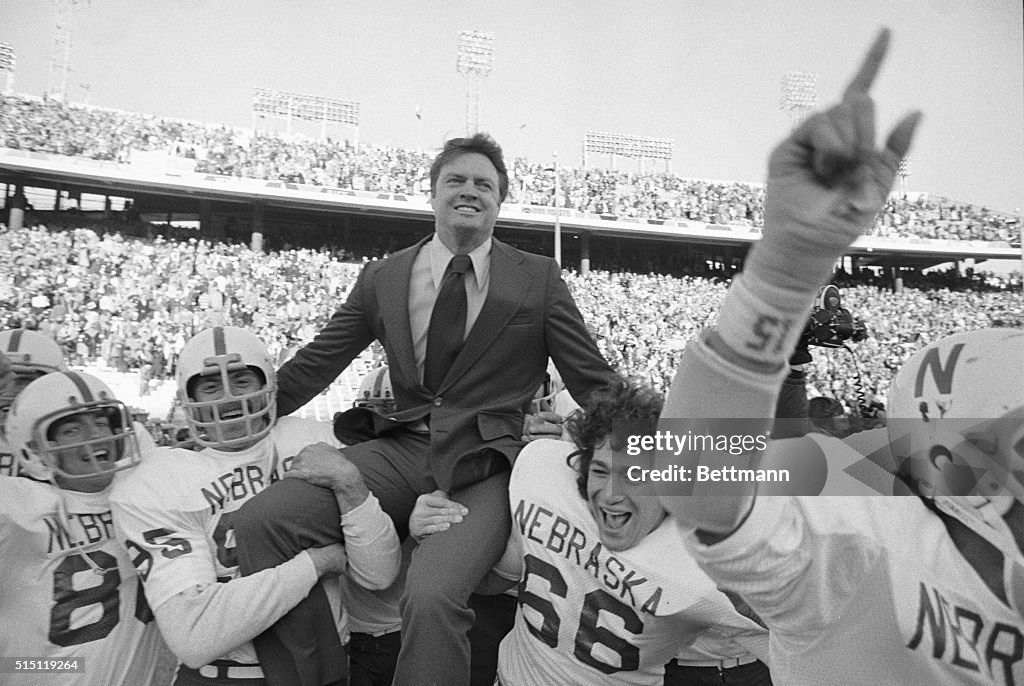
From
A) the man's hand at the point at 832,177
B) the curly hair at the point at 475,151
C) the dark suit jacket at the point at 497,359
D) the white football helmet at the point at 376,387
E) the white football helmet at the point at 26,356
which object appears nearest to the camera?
the man's hand at the point at 832,177

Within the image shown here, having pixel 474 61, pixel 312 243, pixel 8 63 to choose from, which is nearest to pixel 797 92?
pixel 474 61

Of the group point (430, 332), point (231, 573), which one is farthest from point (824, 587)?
point (231, 573)

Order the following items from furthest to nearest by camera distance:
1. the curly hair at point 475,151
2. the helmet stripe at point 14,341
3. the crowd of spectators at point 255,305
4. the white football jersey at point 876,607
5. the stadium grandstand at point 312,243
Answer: the stadium grandstand at point 312,243 < the crowd of spectators at point 255,305 < the helmet stripe at point 14,341 < the curly hair at point 475,151 < the white football jersey at point 876,607

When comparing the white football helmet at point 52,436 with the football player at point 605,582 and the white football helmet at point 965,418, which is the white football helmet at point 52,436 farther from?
the white football helmet at point 965,418

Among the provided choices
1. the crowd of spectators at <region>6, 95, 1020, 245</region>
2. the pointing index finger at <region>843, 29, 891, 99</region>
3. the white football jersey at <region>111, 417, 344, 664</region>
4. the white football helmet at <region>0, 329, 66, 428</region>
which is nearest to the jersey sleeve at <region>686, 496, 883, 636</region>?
the pointing index finger at <region>843, 29, 891, 99</region>

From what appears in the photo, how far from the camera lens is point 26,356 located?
2896 mm

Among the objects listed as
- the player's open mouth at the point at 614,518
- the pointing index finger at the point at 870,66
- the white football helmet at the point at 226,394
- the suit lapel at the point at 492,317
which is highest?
the pointing index finger at the point at 870,66

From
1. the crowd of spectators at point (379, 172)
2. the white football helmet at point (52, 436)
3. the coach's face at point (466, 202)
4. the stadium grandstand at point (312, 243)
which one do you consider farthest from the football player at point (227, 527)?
the crowd of spectators at point (379, 172)

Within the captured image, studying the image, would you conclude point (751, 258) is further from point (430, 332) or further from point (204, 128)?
point (204, 128)

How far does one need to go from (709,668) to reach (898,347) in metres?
21.0

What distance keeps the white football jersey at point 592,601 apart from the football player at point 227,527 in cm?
47

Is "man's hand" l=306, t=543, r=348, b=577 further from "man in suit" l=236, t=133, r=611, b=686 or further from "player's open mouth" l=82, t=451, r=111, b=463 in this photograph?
"player's open mouth" l=82, t=451, r=111, b=463

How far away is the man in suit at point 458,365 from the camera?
2000 millimetres

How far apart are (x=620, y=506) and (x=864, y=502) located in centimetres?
66
